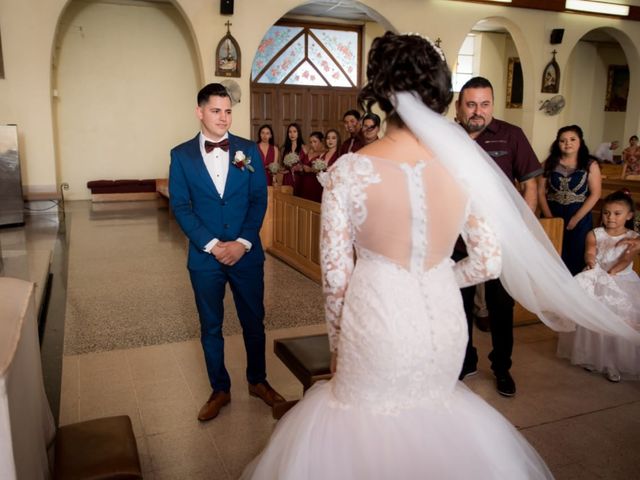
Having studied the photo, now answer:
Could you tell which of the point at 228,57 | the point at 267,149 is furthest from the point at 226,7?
the point at 267,149

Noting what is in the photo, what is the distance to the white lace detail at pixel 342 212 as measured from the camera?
1.64 m

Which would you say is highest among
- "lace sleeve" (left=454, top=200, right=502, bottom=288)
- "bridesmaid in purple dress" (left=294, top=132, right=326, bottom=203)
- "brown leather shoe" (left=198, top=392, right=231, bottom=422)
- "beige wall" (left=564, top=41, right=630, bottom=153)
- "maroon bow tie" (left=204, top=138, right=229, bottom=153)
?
"beige wall" (left=564, top=41, right=630, bottom=153)

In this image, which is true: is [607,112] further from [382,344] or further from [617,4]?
[382,344]

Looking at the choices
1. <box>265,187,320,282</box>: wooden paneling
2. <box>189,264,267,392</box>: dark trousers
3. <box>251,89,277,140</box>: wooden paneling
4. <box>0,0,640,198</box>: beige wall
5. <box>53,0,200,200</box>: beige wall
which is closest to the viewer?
<box>189,264,267,392</box>: dark trousers

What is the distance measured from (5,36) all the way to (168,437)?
8.38m

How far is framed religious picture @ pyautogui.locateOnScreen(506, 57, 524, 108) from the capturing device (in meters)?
15.4

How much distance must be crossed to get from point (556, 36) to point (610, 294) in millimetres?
9036

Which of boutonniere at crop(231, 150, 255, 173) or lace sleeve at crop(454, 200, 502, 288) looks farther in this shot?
boutonniere at crop(231, 150, 255, 173)

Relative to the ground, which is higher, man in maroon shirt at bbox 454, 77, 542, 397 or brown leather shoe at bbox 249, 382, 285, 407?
man in maroon shirt at bbox 454, 77, 542, 397

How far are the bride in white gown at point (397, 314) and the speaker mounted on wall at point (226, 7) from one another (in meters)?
8.31

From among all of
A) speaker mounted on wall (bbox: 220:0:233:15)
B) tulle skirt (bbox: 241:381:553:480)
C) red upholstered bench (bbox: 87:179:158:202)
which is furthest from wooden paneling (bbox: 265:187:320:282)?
red upholstered bench (bbox: 87:179:158:202)

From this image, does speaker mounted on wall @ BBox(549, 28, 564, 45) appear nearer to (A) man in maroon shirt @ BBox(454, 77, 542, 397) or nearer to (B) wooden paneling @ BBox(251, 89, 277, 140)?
(B) wooden paneling @ BBox(251, 89, 277, 140)

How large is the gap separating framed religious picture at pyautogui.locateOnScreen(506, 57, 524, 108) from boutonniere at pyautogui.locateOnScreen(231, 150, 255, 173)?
14.0m

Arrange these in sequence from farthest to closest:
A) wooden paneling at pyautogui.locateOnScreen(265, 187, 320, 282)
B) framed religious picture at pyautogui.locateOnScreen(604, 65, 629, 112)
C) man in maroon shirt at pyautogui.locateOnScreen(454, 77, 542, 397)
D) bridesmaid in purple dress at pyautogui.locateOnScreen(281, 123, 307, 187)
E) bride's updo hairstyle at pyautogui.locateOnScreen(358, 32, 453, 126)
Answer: framed religious picture at pyautogui.locateOnScreen(604, 65, 629, 112)
bridesmaid in purple dress at pyautogui.locateOnScreen(281, 123, 307, 187)
wooden paneling at pyautogui.locateOnScreen(265, 187, 320, 282)
man in maroon shirt at pyautogui.locateOnScreen(454, 77, 542, 397)
bride's updo hairstyle at pyautogui.locateOnScreen(358, 32, 453, 126)
